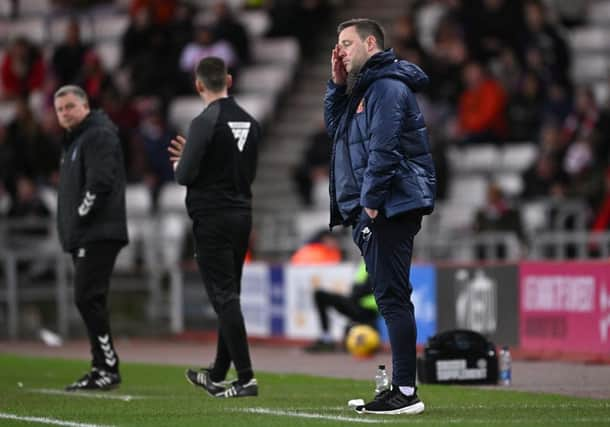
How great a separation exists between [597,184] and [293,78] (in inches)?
310

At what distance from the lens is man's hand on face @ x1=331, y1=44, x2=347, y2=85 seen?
9.76 metres

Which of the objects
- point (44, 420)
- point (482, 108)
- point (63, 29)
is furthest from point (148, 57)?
point (44, 420)

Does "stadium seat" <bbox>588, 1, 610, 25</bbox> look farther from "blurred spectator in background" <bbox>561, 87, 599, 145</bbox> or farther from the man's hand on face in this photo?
the man's hand on face

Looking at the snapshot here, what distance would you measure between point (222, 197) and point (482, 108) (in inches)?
420

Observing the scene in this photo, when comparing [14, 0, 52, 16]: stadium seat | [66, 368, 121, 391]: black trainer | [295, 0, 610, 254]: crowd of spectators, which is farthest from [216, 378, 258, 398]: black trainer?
[14, 0, 52, 16]: stadium seat

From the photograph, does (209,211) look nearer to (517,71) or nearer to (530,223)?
(530,223)

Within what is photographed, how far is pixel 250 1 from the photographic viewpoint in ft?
86.4

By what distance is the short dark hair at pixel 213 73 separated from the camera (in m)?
11.4

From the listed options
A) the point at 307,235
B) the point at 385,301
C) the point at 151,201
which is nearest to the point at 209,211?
the point at 385,301

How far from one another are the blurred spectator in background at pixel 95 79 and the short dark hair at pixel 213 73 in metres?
13.2

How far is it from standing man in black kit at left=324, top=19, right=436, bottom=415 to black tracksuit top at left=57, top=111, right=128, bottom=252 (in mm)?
3066

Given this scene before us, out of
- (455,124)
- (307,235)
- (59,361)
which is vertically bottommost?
(59,361)

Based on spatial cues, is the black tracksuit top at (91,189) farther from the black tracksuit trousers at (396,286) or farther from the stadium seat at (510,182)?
the stadium seat at (510,182)

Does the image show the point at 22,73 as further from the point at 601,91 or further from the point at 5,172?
the point at 601,91
